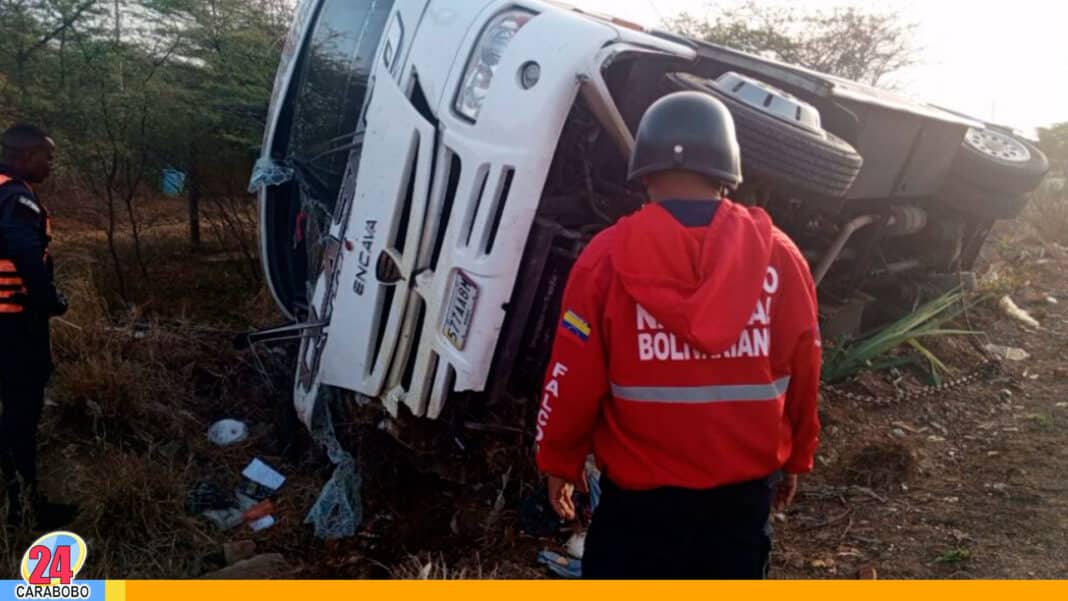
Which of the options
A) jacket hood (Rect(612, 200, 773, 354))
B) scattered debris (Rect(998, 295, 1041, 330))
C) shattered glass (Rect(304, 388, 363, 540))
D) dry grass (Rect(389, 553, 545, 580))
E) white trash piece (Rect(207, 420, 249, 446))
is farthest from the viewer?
scattered debris (Rect(998, 295, 1041, 330))

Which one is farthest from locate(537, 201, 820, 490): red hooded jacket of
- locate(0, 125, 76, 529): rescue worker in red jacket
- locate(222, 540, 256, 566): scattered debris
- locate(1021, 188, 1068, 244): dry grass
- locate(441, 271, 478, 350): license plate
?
locate(1021, 188, 1068, 244): dry grass

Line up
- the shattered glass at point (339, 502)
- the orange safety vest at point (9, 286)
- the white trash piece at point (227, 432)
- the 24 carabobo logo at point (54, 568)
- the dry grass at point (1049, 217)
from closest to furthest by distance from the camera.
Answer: the 24 carabobo logo at point (54, 568) → the orange safety vest at point (9, 286) → the shattered glass at point (339, 502) → the white trash piece at point (227, 432) → the dry grass at point (1049, 217)

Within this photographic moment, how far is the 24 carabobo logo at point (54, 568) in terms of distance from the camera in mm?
2828

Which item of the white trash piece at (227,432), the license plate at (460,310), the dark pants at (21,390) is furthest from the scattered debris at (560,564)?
the dark pants at (21,390)

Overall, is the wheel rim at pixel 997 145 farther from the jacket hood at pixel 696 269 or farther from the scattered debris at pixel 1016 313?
the jacket hood at pixel 696 269

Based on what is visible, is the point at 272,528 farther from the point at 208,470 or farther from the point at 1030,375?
the point at 1030,375

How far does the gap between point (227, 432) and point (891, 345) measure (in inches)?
145

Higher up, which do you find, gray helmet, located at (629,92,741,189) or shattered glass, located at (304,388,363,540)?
gray helmet, located at (629,92,741,189)

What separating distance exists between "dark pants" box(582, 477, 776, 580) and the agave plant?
288 cm

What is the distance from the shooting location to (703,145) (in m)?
1.81

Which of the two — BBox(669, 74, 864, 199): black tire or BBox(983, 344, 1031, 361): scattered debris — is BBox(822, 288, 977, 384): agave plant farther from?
BBox(669, 74, 864, 199): black tire

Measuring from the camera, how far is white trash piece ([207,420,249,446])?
436 centimetres

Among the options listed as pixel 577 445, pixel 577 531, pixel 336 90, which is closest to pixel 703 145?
pixel 577 445

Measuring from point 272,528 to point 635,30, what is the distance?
2.63 metres
